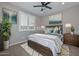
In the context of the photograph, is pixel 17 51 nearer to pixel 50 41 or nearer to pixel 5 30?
pixel 5 30

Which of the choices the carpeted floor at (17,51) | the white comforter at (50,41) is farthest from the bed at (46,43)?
the carpeted floor at (17,51)

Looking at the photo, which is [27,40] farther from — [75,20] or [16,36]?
[75,20]

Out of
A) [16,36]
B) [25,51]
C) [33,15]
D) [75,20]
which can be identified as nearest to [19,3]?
[33,15]

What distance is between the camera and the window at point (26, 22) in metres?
2.12

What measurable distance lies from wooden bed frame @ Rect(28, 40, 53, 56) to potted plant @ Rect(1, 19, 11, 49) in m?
0.49

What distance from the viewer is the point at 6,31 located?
207cm

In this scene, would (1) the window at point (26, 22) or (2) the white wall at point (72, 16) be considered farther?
(1) the window at point (26, 22)

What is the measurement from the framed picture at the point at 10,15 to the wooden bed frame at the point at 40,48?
23.5 inches

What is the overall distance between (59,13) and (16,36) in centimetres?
108

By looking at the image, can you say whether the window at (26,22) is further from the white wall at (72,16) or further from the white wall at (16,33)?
the white wall at (72,16)

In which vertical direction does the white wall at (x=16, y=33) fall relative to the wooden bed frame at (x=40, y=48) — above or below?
above

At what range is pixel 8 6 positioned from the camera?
2.02 m

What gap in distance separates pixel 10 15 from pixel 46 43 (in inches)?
39.4

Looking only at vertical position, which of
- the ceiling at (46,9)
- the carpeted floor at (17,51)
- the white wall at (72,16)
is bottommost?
the carpeted floor at (17,51)
